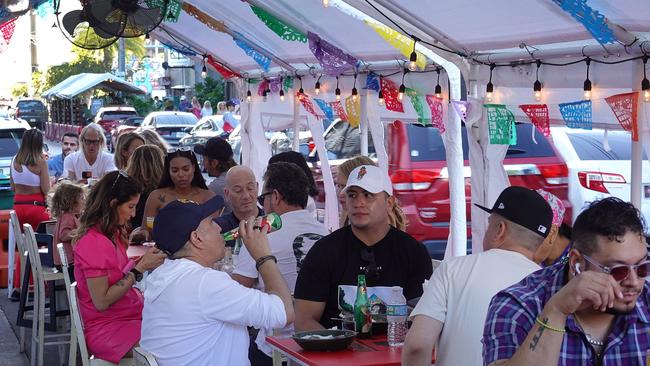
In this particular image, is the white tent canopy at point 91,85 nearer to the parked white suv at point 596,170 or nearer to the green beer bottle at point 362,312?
the parked white suv at point 596,170

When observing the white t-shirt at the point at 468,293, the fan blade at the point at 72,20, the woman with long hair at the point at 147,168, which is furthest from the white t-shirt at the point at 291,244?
the fan blade at the point at 72,20

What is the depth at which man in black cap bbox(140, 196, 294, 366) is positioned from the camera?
380 centimetres

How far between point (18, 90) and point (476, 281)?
247 feet

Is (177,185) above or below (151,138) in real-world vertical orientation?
below

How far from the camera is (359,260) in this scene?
4.59 m

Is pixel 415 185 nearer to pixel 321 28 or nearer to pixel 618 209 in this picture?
pixel 321 28

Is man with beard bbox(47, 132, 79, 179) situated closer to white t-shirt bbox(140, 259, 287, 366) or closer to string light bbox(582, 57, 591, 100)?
string light bbox(582, 57, 591, 100)

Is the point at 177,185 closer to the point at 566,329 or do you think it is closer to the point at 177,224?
the point at 177,224

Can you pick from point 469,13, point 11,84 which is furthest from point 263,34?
point 11,84

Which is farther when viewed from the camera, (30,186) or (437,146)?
(437,146)

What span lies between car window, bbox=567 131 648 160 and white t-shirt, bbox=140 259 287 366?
773 centimetres

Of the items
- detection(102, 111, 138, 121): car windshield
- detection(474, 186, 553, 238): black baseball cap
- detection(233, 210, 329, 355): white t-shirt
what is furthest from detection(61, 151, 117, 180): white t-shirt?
Result: detection(102, 111, 138, 121): car windshield

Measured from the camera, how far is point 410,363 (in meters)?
3.48

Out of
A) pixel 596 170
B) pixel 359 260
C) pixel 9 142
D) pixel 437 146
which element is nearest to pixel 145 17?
pixel 437 146
